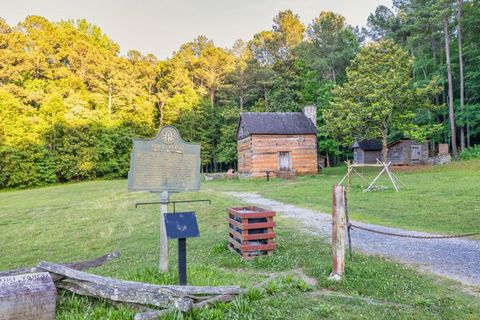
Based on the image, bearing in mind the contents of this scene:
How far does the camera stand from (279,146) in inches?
1244

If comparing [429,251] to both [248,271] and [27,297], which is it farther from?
[27,297]

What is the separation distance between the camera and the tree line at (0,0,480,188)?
32125 millimetres

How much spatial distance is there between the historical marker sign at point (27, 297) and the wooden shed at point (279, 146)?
27.0 meters

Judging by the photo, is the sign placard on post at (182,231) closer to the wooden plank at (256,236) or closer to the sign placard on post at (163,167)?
the sign placard on post at (163,167)

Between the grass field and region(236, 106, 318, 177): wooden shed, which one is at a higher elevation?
region(236, 106, 318, 177): wooden shed

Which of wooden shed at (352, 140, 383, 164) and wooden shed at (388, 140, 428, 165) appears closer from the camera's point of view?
wooden shed at (388, 140, 428, 165)

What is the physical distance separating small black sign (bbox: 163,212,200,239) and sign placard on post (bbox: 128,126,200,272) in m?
0.85

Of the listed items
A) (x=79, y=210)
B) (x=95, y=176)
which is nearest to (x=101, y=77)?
(x=95, y=176)

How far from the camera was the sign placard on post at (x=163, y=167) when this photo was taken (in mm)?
5848

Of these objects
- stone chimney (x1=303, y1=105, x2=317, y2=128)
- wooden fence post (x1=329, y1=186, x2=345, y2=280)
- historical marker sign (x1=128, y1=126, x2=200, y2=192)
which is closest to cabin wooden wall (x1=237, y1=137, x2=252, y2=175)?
stone chimney (x1=303, y1=105, x2=317, y2=128)

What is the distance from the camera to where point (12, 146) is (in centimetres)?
3581

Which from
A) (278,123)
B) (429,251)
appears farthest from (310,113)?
(429,251)

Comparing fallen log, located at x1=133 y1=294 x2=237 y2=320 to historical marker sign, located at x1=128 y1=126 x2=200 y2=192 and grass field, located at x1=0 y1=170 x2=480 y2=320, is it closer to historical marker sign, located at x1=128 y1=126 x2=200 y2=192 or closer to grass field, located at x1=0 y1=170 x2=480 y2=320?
grass field, located at x1=0 y1=170 x2=480 y2=320

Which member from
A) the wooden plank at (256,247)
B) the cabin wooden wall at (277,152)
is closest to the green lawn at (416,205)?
the wooden plank at (256,247)
